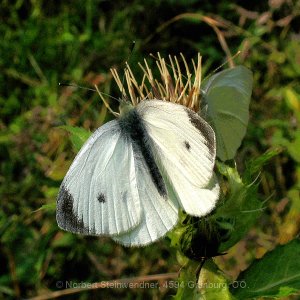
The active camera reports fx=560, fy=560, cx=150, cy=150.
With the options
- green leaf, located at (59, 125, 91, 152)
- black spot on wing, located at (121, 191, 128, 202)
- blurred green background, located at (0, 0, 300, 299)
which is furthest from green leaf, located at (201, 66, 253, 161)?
blurred green background, located at (0, 0, 300, 299)

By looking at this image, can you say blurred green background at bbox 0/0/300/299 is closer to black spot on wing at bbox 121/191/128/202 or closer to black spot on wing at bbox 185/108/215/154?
black spot on wing at bbox 121/191/128/202

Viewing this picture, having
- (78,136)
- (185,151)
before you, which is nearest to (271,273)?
(185,151)

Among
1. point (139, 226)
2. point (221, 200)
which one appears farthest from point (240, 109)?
point (139, 226)

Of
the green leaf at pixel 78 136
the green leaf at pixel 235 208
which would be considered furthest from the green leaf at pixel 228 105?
the green leaf at pixel 78 136

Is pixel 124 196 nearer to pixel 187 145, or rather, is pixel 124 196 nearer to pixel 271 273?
pixel 187 145

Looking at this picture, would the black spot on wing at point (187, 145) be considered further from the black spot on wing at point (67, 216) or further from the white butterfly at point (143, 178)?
the black spot on wing at point (67, 216)

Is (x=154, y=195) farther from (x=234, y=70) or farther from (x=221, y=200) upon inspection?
(x=234, y=70)
